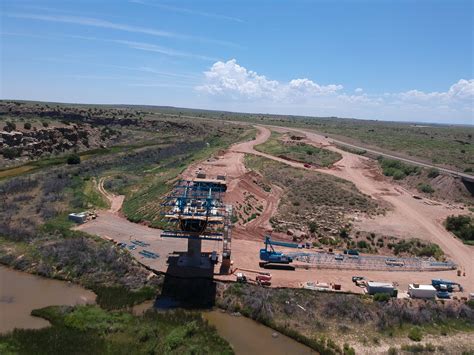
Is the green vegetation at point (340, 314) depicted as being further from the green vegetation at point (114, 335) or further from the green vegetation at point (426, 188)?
the green vegetation at point (426, 188)

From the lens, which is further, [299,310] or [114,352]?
[299,310]

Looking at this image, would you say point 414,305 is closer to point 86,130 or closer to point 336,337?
point 336,337

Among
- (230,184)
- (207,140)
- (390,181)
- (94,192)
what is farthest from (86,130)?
(390,181)

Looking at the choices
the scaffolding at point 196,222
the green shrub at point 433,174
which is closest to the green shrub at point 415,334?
the scaffolding at point 196,222

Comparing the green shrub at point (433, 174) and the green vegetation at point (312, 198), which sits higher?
the green shrub at point (433, 174)

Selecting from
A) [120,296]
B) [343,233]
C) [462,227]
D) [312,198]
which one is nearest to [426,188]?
[462,227]

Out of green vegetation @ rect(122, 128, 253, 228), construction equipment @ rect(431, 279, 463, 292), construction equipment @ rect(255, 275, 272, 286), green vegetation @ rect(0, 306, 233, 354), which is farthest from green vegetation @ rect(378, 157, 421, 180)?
green vegetation @ rect(0, 306, 233, 354)
